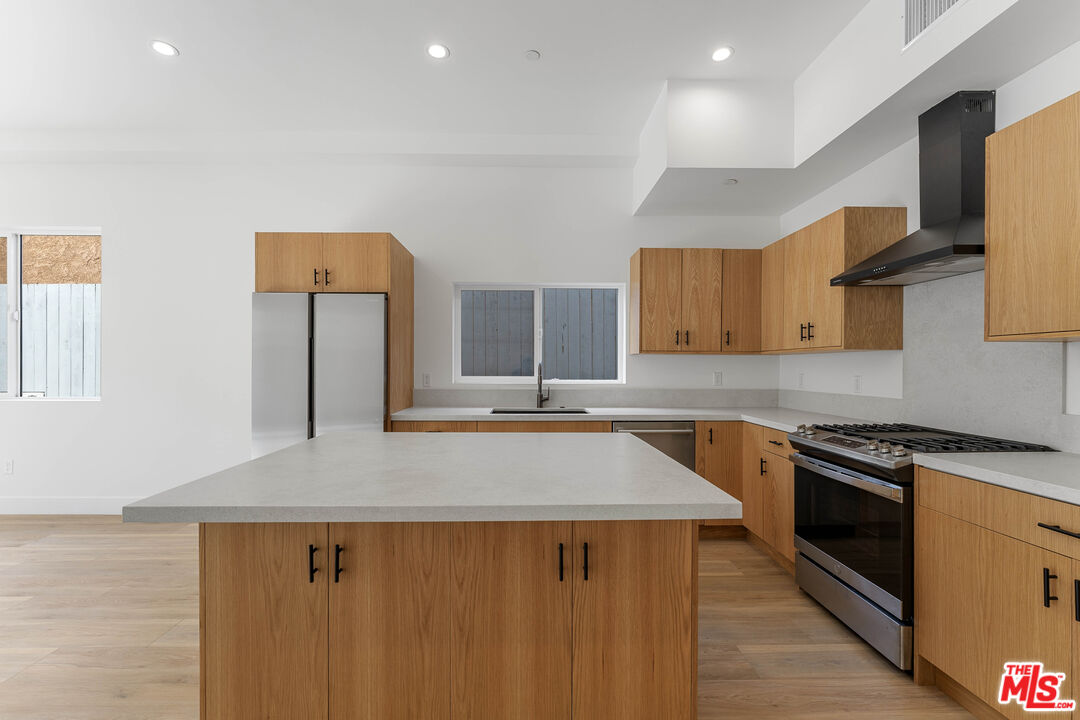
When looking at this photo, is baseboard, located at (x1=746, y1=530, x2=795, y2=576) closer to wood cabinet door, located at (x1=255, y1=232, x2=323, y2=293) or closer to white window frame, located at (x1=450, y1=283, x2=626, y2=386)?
white window frame, located at (x1=450, y1=283, x2=626, y2=386)

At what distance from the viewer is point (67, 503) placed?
13.6ft

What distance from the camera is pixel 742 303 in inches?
156

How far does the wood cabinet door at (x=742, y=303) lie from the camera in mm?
3955

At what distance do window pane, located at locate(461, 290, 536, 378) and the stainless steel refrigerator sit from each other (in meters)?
1.02

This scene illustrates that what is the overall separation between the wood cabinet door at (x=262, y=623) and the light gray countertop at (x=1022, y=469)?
2.03 metres

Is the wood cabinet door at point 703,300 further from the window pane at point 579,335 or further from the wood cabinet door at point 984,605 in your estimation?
the wood cabinet door at point 984,605

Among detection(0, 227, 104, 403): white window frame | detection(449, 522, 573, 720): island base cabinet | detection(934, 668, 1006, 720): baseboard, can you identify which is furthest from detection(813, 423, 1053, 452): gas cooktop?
detection(0, 227, 104, 403): white window frame

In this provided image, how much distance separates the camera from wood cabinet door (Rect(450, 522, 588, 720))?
1.40m

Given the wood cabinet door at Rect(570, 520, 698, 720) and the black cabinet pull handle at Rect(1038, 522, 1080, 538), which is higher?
the black cabinet pull handle at Rect(1038, 522, 1080, 538)

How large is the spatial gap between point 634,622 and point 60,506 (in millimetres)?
4883

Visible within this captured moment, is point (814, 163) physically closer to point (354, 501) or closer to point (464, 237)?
point (464, 237)

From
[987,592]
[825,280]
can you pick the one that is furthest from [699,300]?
[987,592]

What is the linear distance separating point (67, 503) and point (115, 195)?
2.45 metres

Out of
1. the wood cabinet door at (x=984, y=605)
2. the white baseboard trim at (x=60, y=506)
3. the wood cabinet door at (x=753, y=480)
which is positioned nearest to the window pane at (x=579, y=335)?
the wood cabinet door at (x=753, y=480)
